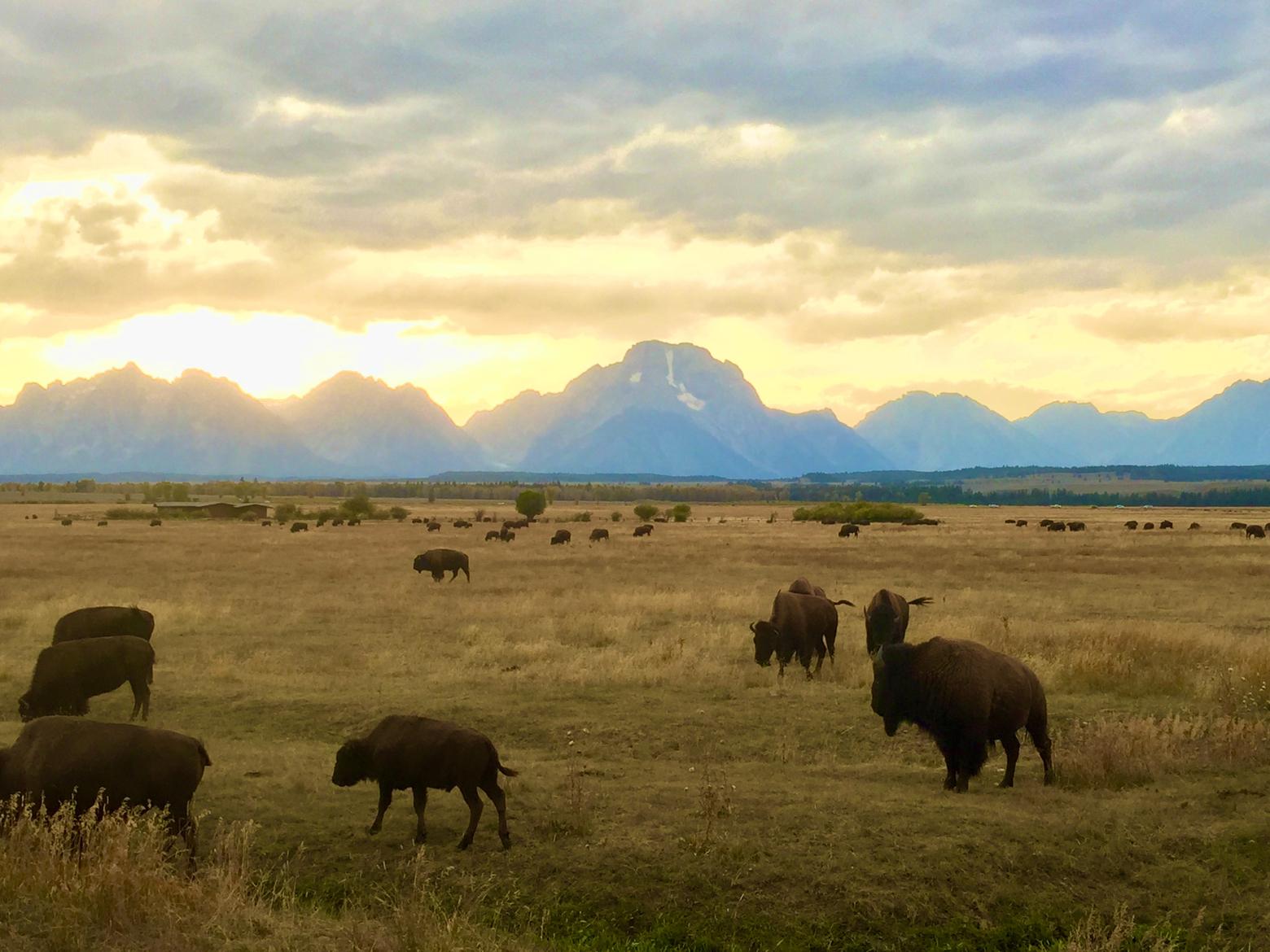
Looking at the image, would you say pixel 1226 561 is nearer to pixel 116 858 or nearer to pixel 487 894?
pixel 487 894

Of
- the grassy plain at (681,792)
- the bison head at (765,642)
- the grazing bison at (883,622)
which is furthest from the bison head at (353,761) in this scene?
the grazing bison at (883,622)

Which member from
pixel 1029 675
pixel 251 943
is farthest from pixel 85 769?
pixel 1029 675

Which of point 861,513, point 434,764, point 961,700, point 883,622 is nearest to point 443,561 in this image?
point 883,622

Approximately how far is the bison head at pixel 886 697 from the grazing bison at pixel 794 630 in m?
7.00

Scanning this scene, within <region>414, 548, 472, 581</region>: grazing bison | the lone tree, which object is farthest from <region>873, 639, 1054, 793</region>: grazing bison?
the lone tree

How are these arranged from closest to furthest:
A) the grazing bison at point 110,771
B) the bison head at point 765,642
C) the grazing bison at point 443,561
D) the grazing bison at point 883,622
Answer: the grazing bison at point 110,771 < the bison head at point 765,642 < the grazing bison at point 883,622 < the grazing bison at point 443,561

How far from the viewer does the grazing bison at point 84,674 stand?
15453mm

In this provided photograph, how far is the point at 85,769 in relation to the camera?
9688 millimetres

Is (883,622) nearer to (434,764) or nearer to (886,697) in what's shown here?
(886,697)

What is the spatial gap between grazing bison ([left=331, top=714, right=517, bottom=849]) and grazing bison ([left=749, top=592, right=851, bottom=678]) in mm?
10199

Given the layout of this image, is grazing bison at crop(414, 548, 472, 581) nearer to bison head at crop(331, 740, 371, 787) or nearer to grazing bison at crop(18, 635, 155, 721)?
grazing bison at crop(18, 635, 155, 721)

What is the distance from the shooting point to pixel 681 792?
39.4 feet

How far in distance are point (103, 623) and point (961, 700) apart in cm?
1562

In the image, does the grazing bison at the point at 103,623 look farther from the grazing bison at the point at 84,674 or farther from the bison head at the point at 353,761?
the bison head at the point at 353,761
